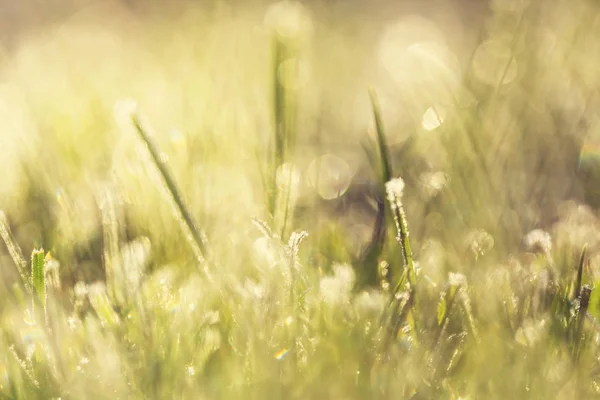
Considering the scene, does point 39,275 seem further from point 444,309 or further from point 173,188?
point 444,309

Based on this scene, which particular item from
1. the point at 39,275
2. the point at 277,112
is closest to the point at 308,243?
the point at 277,112

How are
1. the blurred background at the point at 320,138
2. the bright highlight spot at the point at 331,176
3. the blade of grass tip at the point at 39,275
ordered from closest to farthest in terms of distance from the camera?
the blade of grass tip at the point at 39,275
the blurred background at the point at 320,138
the bright highlight spot at the point at 331,176

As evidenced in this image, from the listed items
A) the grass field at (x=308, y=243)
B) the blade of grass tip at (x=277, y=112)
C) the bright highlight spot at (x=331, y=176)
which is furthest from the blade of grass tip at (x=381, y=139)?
the bright highlight spot at (x=331, y=176)

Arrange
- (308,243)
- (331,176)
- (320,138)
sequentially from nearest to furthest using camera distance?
(308,243)
(320,138)
(331,176)

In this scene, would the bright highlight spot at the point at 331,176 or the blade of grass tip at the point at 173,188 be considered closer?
the blade of grass tip at the point at 173,188

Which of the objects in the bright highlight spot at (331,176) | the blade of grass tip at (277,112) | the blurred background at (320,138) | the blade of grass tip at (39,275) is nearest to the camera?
the blade of grass tip at (39,275)

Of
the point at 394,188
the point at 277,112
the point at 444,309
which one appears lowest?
the point at 444,309

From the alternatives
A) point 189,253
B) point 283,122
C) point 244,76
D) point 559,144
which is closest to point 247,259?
point 189,253

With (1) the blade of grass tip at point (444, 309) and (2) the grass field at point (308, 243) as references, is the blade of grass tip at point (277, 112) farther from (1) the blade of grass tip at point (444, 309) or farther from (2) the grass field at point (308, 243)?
(1) the blade of grass tip at point (444, 309)

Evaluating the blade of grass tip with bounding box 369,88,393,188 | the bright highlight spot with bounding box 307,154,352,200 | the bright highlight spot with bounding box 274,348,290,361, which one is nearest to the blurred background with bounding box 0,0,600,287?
the bright highlight spot with bounding box 307,154,352,200
